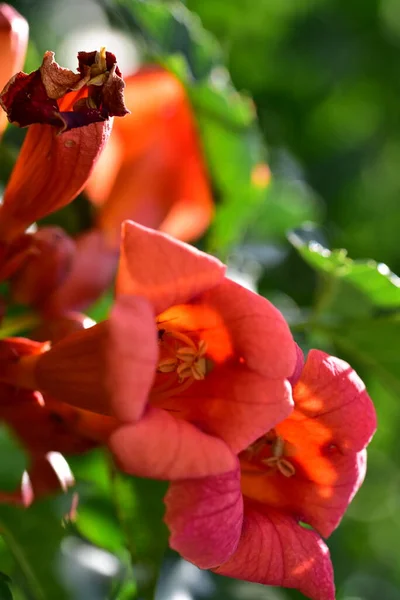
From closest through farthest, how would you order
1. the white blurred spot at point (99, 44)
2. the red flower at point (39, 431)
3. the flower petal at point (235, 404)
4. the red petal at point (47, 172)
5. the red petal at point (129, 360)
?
the red petal at point (129, 360) < the flower petal at point (235, 404) < the red petal at point (47, 172) < the red flower at point (39, 431) < the white blurred spot at point (99, 44)

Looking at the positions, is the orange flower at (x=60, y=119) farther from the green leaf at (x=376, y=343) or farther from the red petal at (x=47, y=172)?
the green leaf at (x=376, y=343)

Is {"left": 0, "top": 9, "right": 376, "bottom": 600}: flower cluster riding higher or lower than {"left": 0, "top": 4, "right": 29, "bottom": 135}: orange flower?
lower

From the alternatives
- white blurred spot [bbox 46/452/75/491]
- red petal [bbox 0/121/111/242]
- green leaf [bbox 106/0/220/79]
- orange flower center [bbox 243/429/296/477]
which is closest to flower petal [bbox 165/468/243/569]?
orange flower center [bbox 243/429/296/477]

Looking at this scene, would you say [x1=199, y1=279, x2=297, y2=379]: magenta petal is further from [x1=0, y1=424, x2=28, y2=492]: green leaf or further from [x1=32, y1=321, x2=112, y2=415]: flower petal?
[x1=0, y1=424, x2=28, y2=492]: green leaf

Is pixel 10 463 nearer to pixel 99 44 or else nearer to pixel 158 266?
pixel 158 266

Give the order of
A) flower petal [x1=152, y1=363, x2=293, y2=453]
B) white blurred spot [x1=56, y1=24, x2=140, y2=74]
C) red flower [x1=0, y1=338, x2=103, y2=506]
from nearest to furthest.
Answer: flower petal [x1=152, y1=363, x2=293, y2=453]
red flower [x1=0, y1=338, x2=103, y2=506]
white blurred spot [x1=56, y1=24, x2=140, y2=74]

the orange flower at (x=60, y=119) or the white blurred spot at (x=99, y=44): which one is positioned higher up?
the orange flower at (x=60, y=119)

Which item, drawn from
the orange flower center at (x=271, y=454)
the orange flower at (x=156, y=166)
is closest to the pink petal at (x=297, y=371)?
the orange flower center at (x=271, y=454)
